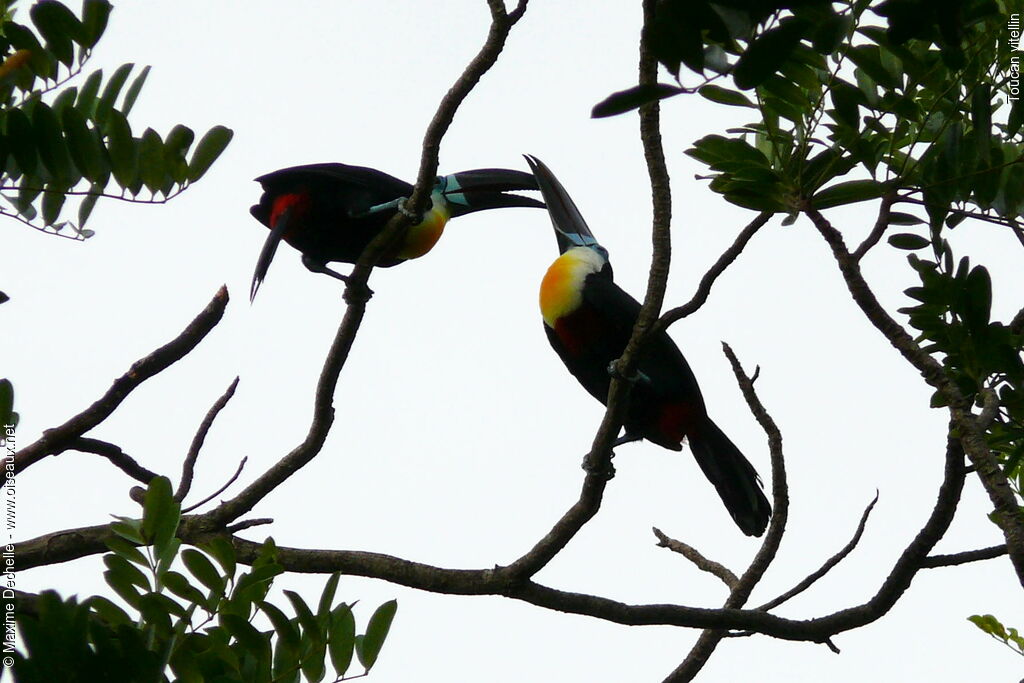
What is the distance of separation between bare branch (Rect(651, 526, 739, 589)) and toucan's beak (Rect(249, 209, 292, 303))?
170 cm

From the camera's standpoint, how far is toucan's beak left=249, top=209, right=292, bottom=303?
4156 millimetres

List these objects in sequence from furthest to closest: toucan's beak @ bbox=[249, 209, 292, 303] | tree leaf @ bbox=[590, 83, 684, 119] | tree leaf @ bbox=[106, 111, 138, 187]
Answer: toucan's beak @ bbox=[249, 209, 292, 303]
tree leaf @ bbox=[106, 111, 138, 187]
tree leaf @ bbox=[590, 83, 684, 119]

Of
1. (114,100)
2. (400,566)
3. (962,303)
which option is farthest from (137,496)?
(962,303)

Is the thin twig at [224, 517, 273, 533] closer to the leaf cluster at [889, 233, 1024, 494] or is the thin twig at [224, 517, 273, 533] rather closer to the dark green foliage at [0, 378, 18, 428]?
the dark green foliage at [0, 378, 18, 428]

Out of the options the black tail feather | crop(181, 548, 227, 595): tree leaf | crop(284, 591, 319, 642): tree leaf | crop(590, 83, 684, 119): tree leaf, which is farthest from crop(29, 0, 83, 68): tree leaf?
the black tail feather

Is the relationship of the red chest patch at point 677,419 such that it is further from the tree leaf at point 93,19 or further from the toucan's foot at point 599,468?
the tree leaf at point 93,19

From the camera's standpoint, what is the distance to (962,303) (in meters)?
2.76

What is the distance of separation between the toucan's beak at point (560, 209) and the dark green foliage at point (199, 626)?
128 inches

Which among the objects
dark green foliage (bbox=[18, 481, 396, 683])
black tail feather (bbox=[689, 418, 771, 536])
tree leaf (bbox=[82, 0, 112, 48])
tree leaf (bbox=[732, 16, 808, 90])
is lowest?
dark green foliage (bbox=[18, 481, 396, 683])

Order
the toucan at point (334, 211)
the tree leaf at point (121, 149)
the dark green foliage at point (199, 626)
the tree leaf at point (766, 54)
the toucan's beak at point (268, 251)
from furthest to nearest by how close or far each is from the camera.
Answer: the toucan at point (334, 211), the toucan's beak at point (268, 251), the tree leaf at point (121, 149), the dark green foliage at point (199, 626), the tree leaf at point (766, 54)

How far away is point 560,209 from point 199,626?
11.9ft

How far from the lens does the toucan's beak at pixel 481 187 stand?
504cm

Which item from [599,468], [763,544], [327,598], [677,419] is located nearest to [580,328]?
[677,419]

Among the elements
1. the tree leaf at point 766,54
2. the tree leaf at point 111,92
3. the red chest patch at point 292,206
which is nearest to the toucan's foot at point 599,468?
the tree leaf at point 111,92
